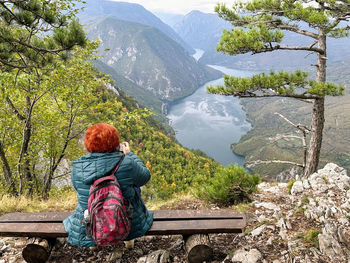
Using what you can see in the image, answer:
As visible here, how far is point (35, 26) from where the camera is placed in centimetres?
386

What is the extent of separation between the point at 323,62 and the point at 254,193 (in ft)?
12.6

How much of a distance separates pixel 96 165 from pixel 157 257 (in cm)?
141

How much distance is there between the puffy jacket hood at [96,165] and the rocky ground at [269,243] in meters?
1.27

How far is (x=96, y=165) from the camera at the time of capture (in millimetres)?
2422

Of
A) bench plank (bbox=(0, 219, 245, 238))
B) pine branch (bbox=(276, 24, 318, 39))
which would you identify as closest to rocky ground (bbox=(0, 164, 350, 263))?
bench plank (bbox=(0, 219, 245, 238))

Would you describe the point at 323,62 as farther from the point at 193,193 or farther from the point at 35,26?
the point at 35,26

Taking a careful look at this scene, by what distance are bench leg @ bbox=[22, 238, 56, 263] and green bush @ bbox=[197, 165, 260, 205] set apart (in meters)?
3.09

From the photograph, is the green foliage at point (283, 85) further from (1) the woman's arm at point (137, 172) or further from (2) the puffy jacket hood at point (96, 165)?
(2) the puffy jacket hood at point (96, 165)

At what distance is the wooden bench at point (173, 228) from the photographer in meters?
2.90

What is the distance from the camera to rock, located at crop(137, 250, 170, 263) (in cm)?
289

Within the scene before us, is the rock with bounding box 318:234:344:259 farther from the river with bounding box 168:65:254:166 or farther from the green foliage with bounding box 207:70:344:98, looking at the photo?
the river with bounding box 168:65:254:166

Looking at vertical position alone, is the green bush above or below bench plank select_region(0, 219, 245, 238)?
below

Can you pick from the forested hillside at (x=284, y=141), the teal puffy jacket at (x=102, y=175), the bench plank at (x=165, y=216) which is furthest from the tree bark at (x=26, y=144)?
the forested hillside at (x=284, y=141)

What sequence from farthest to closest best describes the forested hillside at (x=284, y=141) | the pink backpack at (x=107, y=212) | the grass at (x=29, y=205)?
1. the forested hillside at (x=284, y=141)
2. the grass at (x=29, y=205)
3. the pink backpack at (x=107, y=212)
